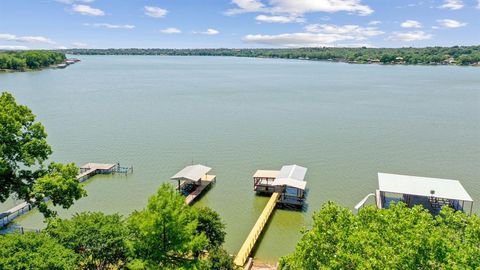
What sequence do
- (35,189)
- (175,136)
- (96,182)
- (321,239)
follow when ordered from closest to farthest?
(321,239), (35,189), (96,182), (175,136)

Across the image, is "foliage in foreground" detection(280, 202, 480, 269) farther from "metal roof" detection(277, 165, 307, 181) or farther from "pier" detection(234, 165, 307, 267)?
"metal roof" detection(277, 165, 307, 181)

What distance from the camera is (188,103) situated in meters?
69.1

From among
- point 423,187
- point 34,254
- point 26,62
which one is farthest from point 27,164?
point 26,62

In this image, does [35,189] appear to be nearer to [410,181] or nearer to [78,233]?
[78,233]

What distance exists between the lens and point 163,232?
516 inches

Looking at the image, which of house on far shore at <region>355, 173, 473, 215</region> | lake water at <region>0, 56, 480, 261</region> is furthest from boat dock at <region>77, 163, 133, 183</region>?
A: house on far shore at <region>355, 173, 473, 215</region>

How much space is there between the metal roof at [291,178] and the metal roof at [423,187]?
5.42 metres

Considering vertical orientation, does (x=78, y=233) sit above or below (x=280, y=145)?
above

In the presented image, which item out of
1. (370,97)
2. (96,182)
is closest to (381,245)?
(96,182)

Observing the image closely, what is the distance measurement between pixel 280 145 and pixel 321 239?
97.5 feet

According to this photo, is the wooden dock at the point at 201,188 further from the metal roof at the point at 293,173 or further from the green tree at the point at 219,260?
the green tree at the point at 219,260

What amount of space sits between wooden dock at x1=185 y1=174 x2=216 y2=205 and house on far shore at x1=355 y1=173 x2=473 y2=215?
456 inches

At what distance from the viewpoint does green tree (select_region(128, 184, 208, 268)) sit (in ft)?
42.5

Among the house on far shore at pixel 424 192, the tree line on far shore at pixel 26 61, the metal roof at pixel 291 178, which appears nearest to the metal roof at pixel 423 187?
the house on far shore at pixel 424 192
